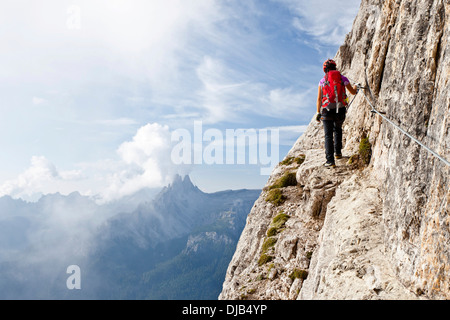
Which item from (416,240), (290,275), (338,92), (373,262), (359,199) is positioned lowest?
(290,275)

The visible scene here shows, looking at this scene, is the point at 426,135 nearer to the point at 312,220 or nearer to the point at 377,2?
the point at 312,220

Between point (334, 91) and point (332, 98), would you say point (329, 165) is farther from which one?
point (334, 91)

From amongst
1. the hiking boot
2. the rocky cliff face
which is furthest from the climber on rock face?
the hiking boot

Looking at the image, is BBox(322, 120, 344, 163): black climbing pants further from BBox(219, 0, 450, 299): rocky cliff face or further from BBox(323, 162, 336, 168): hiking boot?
BBox(219, 0, 450, 299): rocky cliff face

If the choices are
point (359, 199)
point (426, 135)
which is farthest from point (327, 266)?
point (426, 135)

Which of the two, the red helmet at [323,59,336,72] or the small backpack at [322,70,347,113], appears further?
the red helmet at [323,59,336,72]

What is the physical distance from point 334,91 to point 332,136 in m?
2.74

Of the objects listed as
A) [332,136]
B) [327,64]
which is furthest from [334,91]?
[332,136]

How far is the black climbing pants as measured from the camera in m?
17.3

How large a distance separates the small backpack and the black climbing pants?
104 cm

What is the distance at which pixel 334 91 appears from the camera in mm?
16453
